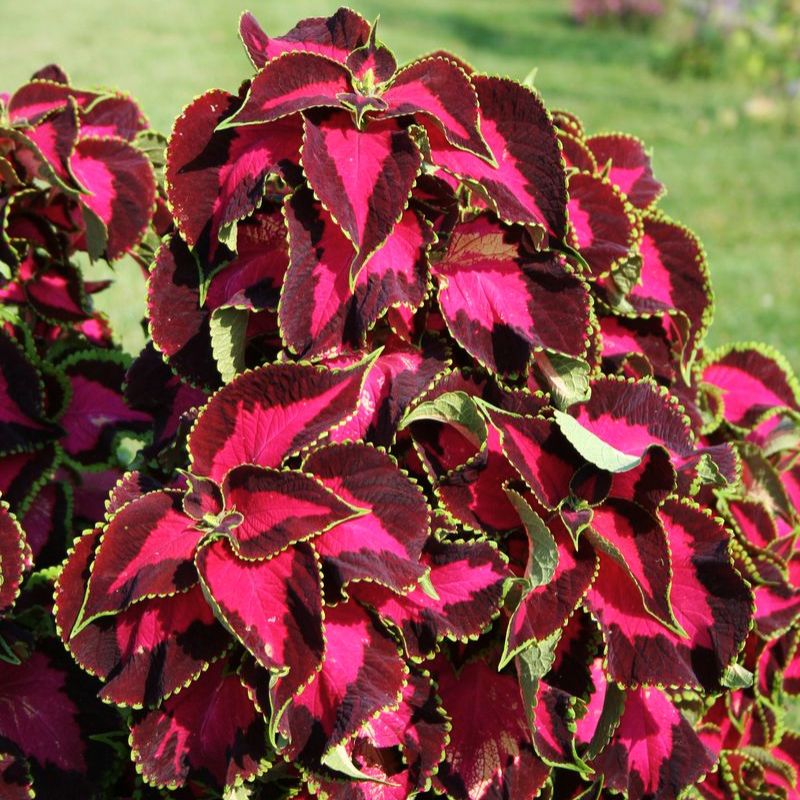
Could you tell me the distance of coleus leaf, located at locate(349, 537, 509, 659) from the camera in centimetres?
100

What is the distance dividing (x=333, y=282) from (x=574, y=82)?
26.9 feet

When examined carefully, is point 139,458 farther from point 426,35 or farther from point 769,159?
point 426,35

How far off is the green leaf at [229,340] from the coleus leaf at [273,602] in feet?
0.53

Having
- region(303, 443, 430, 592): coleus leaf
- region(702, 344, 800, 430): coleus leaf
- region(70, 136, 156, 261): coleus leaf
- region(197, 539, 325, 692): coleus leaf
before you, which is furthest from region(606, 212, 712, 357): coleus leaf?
region(70, 136, 156, 261): coleus leaf

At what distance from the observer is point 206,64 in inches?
340

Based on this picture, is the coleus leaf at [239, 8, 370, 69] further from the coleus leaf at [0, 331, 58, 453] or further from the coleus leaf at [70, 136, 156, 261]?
the coleus leaf at [0, 331, 58, 453]

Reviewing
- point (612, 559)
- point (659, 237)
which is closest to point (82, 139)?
point (659, 237)

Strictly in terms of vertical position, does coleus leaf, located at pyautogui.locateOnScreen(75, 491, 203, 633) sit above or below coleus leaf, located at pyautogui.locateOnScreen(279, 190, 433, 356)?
below

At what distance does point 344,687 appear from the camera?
38.4 inches

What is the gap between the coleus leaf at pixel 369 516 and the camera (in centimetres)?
96

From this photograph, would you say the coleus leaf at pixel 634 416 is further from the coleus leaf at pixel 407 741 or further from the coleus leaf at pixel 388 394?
the coleus leaf at pixel 407 741

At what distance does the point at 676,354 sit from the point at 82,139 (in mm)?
784

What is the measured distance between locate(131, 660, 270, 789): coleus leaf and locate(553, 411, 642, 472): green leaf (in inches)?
14.6

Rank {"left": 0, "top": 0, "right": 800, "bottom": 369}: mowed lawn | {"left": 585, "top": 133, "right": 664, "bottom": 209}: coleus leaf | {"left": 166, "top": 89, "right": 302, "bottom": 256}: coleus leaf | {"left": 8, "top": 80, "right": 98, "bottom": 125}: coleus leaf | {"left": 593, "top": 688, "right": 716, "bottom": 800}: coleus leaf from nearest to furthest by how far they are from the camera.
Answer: {"left": 166, "top": 89, "right": 302, "bottom": 256}: coleus leaf < {"left": 593, "top": 688, "right": 716, "bottom": 800}: coleus leaf < {"left": 585, "top": 133, "right": 664, "bottom": 209}: coleus leaf < {"left": 8, "top": 80, "right": 98, "bottom": 125}: coleus leaf < {"left": 0, "top": 0, "right": 800, "bottom": 369}: mowed lawn
